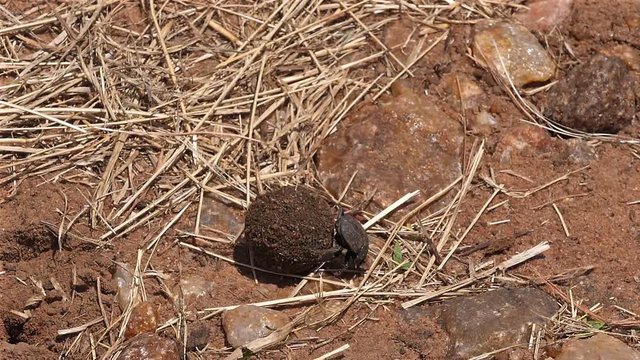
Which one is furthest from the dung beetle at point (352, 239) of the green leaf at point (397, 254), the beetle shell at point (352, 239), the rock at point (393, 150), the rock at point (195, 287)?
the rock at point (195, 287)

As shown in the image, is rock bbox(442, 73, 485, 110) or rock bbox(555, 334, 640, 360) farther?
rock bbox(442, 73, 485, 110)

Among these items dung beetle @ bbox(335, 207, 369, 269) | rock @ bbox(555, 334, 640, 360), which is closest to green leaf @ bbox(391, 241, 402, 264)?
dung beetle @ bbox(335, 207, 369, 269)

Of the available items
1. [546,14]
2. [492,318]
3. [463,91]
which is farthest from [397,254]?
[546,14]

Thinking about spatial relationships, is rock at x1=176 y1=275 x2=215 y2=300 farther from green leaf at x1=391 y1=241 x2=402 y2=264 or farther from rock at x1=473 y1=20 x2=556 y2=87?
rock at x1=473 y1=20 x2=556 y2=87

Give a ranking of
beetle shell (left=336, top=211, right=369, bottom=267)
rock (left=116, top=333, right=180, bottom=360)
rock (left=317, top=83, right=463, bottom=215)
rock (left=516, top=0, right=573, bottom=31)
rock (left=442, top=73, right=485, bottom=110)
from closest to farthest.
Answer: rock (left=116, top=333, right=180, bottom=360) < beetle shell (left=336, top=211, right=369, bottom=267) < rock (left=317, top=83, right=463, bottom=215) < rock (left=442, top=73, right=485, bottom=110) < rock (left=516, top=0, right=573, bottom=31)

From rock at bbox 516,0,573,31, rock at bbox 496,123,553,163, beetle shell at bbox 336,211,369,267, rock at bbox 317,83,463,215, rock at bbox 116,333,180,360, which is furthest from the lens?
rock at bbox 516,0,573,31

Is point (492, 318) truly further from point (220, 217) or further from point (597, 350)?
point (220, 217)

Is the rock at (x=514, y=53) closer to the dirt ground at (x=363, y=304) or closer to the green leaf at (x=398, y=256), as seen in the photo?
the dirt ground at (x=363, y=304)

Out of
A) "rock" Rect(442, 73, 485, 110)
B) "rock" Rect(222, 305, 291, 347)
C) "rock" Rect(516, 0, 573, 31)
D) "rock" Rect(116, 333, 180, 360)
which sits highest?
"rock" Rect(516, 0, 573, 31)
